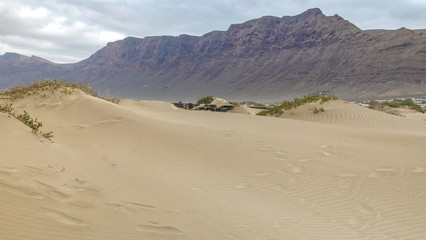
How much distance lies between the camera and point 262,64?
102 m

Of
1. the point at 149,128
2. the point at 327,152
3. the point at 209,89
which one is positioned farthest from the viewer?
the point at 209,89

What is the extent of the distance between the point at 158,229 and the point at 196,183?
196 cm

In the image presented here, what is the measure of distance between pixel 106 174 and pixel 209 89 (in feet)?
311

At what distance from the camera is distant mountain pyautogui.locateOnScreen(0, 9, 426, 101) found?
244 feet

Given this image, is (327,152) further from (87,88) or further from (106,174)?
(87,88)

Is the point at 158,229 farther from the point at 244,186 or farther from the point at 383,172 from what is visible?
the point at 383,172

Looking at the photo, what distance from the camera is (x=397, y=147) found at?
716 centimetres

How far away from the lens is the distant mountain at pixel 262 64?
244ft

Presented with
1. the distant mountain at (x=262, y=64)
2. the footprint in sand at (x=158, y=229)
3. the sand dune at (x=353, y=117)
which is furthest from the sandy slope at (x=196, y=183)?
the distant mountain at (x=262, y=64)

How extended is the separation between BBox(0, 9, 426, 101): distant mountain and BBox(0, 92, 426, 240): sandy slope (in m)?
66.2

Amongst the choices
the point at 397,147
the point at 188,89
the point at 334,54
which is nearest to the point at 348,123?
the point at 397,147

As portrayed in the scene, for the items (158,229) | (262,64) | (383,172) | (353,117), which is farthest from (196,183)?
(262,64)

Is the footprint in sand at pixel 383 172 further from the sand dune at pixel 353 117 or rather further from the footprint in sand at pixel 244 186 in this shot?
the sand dune at pixel 353 117

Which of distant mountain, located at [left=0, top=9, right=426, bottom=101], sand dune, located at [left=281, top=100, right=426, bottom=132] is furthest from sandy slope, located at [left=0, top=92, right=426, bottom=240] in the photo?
distant mountain, located at [left=0, top=9, right=426, bottom=101]
